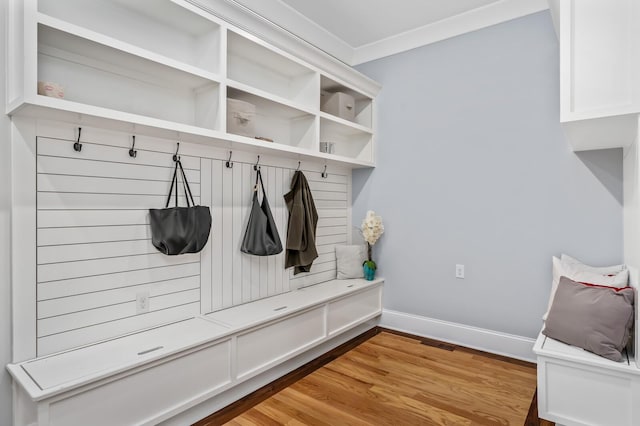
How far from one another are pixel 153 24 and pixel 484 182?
2.63 meters

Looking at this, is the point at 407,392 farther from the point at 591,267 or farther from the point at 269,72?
the point at 269,72

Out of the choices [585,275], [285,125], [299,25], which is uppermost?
[299,25]

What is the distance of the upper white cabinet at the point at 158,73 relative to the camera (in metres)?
1.61

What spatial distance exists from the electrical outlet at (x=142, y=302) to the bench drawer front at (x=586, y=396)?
222cm

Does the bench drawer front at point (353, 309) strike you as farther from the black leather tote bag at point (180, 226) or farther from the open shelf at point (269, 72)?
the open shelf at point (269, 72)

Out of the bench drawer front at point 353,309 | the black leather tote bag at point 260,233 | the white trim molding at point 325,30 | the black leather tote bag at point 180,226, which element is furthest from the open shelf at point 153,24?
the bench drawer front at point 353,309

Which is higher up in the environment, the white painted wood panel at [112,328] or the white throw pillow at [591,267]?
the white throw pillow at [591,267]

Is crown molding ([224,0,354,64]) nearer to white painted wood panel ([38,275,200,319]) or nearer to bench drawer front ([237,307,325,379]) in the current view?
white painted wood panel ([38,275,200,319])

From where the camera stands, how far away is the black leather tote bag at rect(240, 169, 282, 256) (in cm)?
263

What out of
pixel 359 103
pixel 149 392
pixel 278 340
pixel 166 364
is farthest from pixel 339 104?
pixel 149 392

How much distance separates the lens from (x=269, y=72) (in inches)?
114

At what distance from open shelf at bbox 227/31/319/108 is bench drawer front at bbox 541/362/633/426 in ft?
7.73

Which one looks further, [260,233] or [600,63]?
[260,233]

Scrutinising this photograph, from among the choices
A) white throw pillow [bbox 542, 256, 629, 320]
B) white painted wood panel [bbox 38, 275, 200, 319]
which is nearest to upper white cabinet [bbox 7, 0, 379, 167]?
white painted wood panel [bbox 38, 275, 200, 319]
